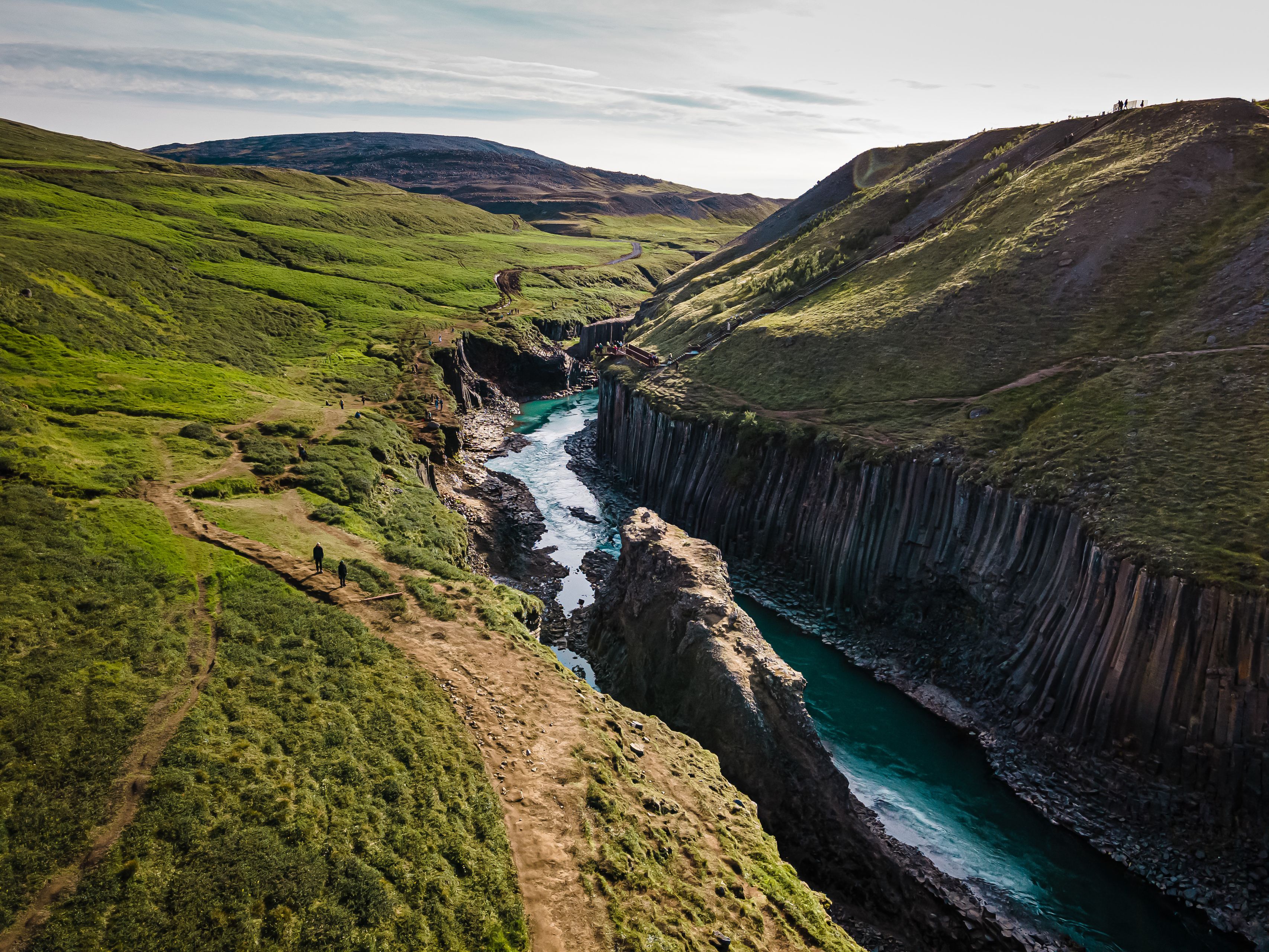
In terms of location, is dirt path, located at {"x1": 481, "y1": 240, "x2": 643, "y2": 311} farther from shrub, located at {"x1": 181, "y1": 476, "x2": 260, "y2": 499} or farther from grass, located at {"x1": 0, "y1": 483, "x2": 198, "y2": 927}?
grass, located at {"x1": 0, "y1": 483, "x2": 198, "y2": 927}

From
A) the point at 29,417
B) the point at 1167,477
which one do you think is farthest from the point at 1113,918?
the point at 29,417

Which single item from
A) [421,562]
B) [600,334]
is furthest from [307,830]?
[600,334]

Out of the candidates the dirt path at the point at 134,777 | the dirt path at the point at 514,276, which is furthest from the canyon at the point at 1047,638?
the dirt path at the point at 514,276

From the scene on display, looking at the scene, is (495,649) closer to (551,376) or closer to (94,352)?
(94,352)

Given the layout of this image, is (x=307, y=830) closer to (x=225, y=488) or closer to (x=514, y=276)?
(x=225, y=488)

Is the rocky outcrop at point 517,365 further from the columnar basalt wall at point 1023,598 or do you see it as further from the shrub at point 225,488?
the shrub at point 225,488

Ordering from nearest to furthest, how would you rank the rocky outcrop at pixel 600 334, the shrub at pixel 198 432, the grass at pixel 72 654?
the grass at pixel 72 654
the shrub at pixel 198 432
the rocky outcrop at pixel 600 334
